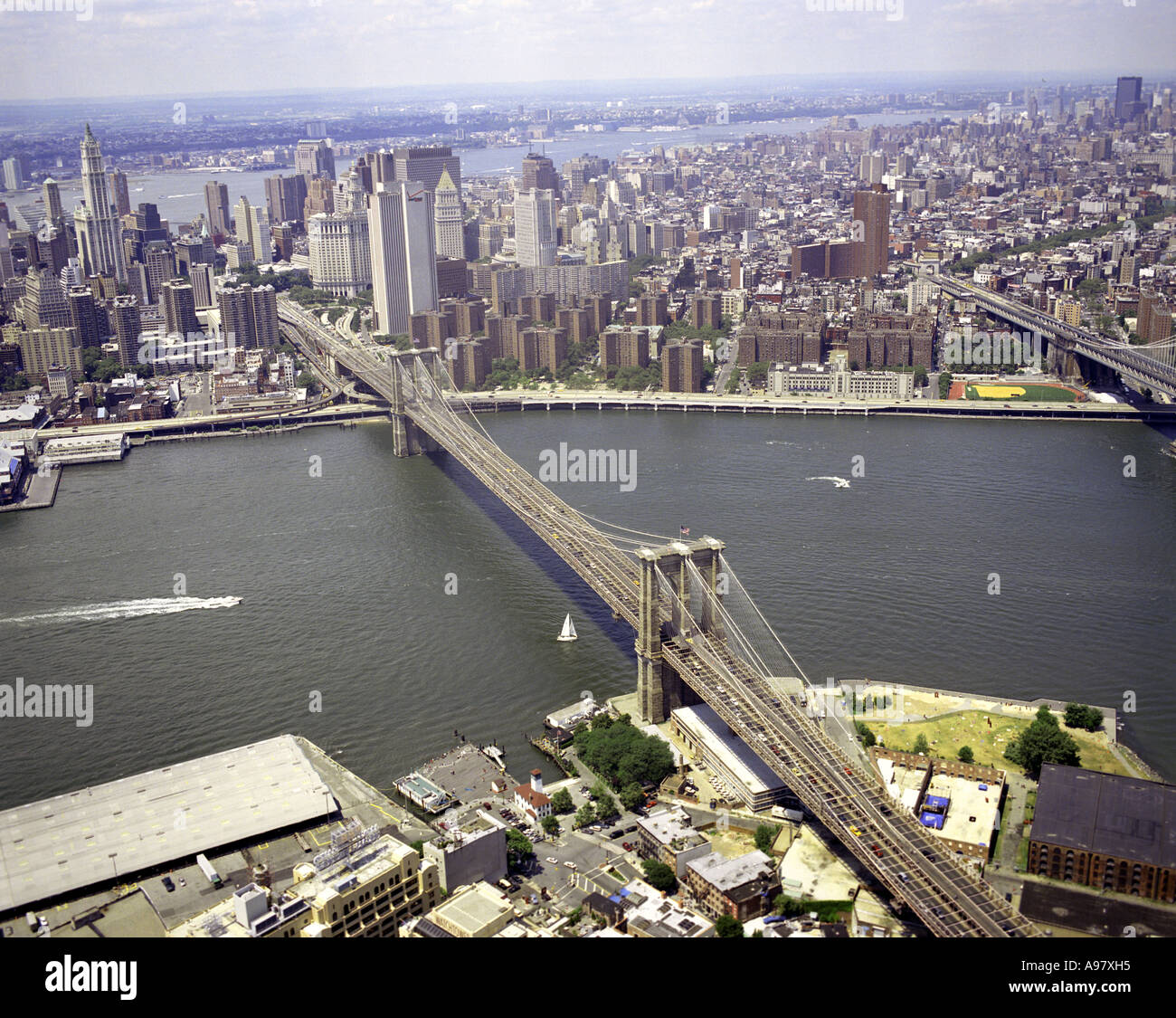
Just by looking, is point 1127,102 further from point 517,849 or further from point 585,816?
point 517,849

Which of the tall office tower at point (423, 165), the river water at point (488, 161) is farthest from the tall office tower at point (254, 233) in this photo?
the tall office tower at point (423, 165)

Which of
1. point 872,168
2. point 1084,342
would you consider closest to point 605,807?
point 1084,342

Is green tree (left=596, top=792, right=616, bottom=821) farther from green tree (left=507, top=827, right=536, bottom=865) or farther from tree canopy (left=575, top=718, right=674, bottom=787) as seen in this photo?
green tree (left=507, top=827, right=536, bottom=865)

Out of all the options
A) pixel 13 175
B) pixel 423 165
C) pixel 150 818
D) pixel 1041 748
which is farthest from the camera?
pixel 423 165

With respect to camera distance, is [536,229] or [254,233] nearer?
[536,229]

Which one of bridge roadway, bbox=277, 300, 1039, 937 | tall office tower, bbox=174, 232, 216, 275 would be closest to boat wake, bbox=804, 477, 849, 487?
bridge roadway, bbox=277, 300, 1039, 937

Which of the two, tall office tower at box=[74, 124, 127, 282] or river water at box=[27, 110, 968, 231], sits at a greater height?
river water at box=[27, 110, 968, 231]

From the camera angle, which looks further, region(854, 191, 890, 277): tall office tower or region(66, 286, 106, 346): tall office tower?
region(854, 191, 890, 277): tall office tower

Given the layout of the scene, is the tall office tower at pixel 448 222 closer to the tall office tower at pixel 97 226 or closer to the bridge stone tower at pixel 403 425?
the tall office tower at pixel 97 226
